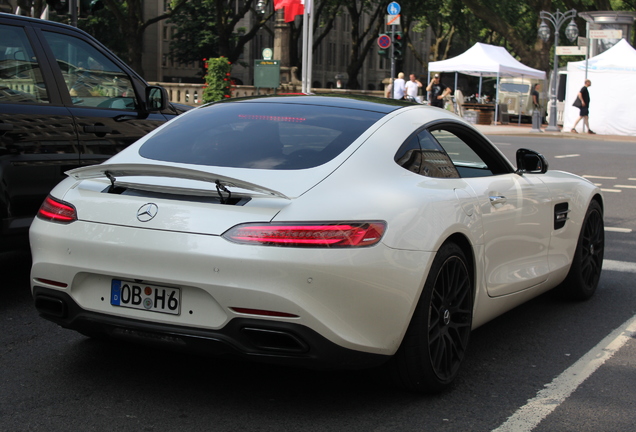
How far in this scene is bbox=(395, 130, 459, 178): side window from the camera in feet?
13.7

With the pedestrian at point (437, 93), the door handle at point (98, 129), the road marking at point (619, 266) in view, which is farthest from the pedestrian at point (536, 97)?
the door handle at point (98, 129)

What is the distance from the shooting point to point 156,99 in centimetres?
685

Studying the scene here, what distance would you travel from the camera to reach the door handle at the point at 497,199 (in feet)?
15.0

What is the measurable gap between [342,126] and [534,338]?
1885 mm

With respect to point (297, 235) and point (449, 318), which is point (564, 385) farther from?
point (297, 235)

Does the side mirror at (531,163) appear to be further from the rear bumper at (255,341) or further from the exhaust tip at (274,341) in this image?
the exhaust tip at (274,341)

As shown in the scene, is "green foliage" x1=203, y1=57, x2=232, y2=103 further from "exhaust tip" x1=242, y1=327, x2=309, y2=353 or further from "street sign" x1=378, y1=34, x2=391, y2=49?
"exhaust tip" x1=242, y1=327, x2=309, y2=353

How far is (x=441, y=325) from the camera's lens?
404cm

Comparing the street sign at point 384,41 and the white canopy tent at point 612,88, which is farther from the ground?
the street sign at point 384,41

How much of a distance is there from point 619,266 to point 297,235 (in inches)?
193

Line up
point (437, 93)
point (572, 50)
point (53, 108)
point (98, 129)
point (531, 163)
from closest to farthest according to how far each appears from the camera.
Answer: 1. point (531, 163)
2. point (53, 108)
3. point (98, 129)
4. point (437, 93)
5. point (572, 50)

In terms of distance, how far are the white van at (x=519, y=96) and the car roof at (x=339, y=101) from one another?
3930 cm

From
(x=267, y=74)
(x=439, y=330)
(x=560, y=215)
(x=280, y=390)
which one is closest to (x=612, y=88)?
(x=267, y=74)

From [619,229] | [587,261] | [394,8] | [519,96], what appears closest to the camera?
[587,261]
